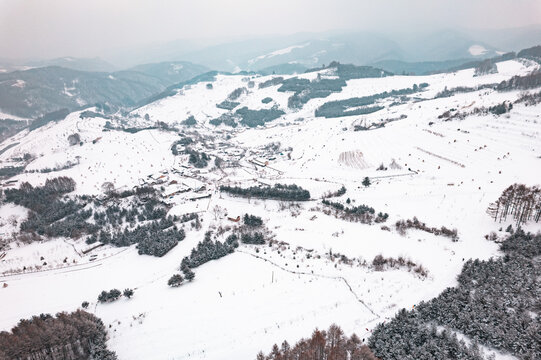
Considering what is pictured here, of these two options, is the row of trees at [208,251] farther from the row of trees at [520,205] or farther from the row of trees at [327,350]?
the row of trees at [520,205]

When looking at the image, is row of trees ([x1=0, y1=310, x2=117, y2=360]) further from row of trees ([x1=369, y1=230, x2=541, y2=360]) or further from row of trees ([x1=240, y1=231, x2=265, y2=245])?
row of trees ([x1=369, y1=230, x2=541, y2=360])

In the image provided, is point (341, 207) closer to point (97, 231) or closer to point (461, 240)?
point (461, 240)

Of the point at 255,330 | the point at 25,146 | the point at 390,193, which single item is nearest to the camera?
the point at 255,330

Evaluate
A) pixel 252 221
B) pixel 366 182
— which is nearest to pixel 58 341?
pixel 252 221

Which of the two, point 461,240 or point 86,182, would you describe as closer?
point 461,240

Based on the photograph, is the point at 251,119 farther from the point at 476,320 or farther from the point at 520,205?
the point at 476,320

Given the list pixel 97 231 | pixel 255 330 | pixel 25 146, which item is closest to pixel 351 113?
pixel 97 231
